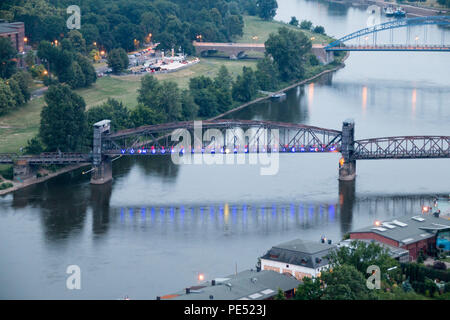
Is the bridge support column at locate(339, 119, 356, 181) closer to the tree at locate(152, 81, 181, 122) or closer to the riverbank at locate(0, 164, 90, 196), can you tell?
the riverbank at locate(0, 164, 90, 196)

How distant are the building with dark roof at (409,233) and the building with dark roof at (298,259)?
376 cm

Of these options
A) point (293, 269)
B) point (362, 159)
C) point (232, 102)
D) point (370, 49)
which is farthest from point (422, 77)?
point (293, 269)

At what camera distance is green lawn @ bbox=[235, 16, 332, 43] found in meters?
140

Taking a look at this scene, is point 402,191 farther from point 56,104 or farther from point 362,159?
point 56,104

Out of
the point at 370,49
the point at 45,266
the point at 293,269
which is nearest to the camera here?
the point at 293,269

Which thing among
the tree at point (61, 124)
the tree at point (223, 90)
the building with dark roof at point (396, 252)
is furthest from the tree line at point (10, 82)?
the building with dark roof at point (396, 252)

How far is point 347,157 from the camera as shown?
76188 mm

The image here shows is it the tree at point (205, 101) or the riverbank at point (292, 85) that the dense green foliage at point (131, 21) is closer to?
the riverbank at point (292, 85)

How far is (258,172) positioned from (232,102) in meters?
26.9

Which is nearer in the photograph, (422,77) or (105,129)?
(105,129)

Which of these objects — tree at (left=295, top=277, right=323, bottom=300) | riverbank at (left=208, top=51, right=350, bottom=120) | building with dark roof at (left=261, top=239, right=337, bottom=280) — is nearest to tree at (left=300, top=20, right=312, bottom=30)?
riverbank at (left=208, top=51, right=350, bottom=120)

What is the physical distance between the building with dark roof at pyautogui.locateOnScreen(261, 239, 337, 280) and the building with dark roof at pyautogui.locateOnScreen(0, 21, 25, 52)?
61.9 m

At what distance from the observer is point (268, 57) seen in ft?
384

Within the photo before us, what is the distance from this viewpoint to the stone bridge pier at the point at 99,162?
76188mm
